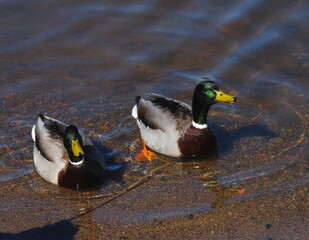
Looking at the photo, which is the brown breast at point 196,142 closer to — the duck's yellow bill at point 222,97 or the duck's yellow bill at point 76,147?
the duck's yellow bill at point 222,97

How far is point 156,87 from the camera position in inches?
356

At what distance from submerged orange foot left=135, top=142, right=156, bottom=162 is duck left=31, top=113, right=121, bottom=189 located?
293 mm

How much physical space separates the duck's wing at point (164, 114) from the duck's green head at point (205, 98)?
177 millimetres

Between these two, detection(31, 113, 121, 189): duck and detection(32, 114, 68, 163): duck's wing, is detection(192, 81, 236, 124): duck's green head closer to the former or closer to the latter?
detection(31, 113, 121, 189): duck

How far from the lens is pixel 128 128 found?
8078 mm

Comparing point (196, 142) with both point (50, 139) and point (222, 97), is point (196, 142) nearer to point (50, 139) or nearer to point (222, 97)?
point (222, 97)

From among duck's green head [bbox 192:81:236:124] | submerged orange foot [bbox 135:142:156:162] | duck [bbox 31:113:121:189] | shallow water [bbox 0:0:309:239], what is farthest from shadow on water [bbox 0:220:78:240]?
duck's green head [bbox 192:81:236:124]

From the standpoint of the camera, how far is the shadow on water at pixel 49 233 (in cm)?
591

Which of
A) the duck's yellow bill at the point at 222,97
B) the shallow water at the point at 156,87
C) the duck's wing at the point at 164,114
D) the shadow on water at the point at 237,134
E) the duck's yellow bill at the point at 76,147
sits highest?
the duck's yellow bill at the point at 222,97

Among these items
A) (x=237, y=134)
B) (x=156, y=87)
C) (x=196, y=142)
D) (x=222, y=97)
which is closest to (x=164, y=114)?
(x=196, y=142)

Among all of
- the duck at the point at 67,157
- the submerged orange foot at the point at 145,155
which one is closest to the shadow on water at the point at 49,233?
the duck at the point at 67,157

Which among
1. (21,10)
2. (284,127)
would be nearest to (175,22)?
(21,10)

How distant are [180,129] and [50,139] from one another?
1527 millimetres

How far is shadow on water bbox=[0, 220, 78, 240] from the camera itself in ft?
19.4
